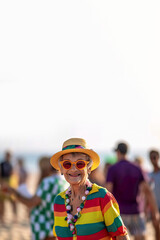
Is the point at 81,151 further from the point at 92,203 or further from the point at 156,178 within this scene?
the point at 156,178

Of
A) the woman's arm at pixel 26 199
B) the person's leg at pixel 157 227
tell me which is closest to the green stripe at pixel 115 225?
the woman's arm at pixel 26 199

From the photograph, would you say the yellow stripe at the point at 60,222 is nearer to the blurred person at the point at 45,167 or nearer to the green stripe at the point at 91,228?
the green stripe at the point at 91,228

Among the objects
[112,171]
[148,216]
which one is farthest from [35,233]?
[148,216]

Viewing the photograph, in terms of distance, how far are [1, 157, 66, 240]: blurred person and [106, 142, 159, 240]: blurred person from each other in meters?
1.09

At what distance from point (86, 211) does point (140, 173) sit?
3181 mm

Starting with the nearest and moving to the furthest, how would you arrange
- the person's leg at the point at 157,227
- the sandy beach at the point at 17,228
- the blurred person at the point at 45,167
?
the blurred person at the point at 45,167, the person's leg at the point at 157,227, the sandy beach at the point at 17,228

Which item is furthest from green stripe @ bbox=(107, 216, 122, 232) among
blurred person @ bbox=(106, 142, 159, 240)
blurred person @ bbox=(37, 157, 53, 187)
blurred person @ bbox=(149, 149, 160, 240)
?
blurred person @ bbox=(149, 149, 160, 240)

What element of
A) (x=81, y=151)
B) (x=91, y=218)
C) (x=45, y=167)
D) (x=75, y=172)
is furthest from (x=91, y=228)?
(x=45, y=167)

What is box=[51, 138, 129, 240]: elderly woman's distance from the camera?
306 centimetres

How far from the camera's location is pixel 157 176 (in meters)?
7.01

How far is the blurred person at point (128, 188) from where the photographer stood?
20.2ft

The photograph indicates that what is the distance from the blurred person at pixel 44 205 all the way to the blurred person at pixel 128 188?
1.09m

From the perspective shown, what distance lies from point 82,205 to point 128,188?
10.2ft

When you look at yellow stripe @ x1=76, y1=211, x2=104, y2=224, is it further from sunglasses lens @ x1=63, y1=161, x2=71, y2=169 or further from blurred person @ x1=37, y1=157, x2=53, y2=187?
blurred person @ x1=37, y1=157, x2=53, y2=187
